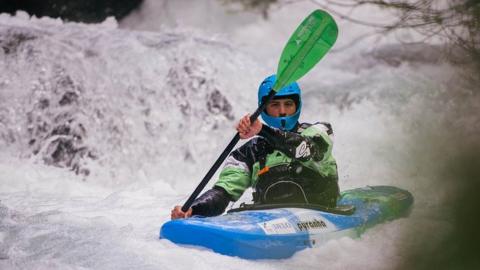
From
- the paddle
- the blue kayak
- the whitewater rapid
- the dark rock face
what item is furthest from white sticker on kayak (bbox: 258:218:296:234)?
the dark rock face

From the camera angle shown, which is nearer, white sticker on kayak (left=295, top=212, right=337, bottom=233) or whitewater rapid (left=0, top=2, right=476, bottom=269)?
white sticker on kayak (left=295, top=212, right=337, bottom=233)

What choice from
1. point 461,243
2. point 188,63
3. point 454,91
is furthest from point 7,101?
point 461,243

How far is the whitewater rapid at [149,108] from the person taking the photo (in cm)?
636

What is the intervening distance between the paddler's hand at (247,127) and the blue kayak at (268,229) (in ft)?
1.53

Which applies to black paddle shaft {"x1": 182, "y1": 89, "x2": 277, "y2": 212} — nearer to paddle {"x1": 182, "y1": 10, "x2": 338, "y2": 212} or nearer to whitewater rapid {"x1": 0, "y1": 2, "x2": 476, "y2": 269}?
paddle {"x1": 182, "y1": 10, "x2": 338, "y2": 212}

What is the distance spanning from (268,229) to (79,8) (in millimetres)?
7257

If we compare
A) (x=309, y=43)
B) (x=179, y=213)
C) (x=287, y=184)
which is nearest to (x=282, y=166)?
(x=287, y=184)

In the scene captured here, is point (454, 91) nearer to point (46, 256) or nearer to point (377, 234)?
point (377, 234)

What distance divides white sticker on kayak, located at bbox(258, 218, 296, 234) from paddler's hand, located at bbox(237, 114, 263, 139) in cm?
49

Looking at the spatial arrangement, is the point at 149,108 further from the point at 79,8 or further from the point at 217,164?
the point at 217,164

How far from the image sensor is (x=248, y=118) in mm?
3084

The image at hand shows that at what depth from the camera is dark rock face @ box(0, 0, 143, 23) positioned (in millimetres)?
8773

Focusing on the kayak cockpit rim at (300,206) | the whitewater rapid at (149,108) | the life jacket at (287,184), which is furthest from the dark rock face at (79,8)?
the kayak cockpit rim at (300,206)

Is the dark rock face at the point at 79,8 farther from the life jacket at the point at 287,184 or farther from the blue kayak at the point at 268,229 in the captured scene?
the blue kayak at the point at 268,229
